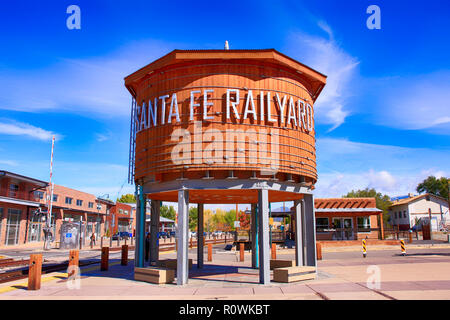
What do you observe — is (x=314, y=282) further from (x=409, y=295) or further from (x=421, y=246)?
(x=421, y=246)

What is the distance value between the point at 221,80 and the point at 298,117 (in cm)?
403

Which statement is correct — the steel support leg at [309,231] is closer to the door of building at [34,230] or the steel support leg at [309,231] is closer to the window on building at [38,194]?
the door of building at [34,230]

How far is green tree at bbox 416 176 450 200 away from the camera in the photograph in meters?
94.6

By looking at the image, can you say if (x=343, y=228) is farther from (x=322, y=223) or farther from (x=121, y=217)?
(x=121, y=217)

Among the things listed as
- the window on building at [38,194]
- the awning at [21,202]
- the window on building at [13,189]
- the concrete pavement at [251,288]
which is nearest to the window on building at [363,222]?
the concrete pavement at [251,288]

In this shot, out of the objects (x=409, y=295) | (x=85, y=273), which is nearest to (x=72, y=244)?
(x=85, y=273)

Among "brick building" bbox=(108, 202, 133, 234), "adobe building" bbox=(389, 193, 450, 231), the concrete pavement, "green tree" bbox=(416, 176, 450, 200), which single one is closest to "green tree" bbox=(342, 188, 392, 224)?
"adobe building" bbox=(389, 193, 450, 231)

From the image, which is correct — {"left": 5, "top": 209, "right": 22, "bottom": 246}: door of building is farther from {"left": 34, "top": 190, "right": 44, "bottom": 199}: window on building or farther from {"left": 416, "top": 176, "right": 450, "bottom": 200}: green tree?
{"left": 416, "top": 176, "right": 450, "bottom": 200}: green tree

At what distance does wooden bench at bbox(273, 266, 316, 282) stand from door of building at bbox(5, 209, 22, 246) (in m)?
41.7

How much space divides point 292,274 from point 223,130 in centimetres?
664

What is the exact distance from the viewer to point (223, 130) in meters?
15.2

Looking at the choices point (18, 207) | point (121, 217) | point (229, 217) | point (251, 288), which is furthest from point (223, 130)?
point (229, 217)

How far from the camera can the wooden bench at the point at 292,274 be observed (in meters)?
15.1

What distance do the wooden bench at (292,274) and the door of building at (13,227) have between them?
→ 137 ft
